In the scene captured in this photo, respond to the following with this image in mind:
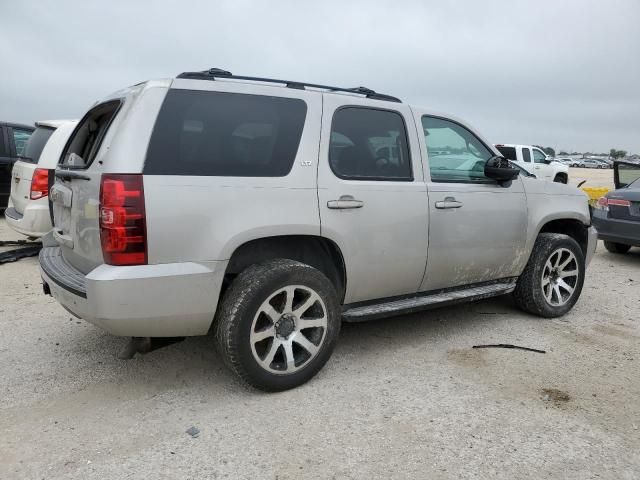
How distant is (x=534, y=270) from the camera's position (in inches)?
185

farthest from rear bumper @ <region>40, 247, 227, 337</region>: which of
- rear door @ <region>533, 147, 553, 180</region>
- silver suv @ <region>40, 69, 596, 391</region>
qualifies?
rear door @ <region>533, 147, 553, 180</region>

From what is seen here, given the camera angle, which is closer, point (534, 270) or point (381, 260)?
point (381, 260)

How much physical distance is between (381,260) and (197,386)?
1.42 m

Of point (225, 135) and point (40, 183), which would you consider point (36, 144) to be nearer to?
point (40, 183)

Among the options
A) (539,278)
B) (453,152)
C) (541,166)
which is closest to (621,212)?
(539,278)

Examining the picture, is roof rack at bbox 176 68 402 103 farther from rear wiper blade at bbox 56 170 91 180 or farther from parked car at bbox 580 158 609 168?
parked car at bbox 580 158 609 168

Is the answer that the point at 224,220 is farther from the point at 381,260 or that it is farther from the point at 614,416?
the point at 614,416

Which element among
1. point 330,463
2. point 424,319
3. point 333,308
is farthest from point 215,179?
point 424,319

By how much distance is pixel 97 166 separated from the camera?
2955 mm

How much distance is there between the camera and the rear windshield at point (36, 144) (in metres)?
6.95

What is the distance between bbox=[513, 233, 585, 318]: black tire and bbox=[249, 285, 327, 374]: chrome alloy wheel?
88.1 inches

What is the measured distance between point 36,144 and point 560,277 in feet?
21.1

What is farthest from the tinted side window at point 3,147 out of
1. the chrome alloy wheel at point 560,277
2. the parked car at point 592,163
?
the parked car at point 592,163

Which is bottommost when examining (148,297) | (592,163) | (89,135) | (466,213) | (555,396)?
(555,396)
